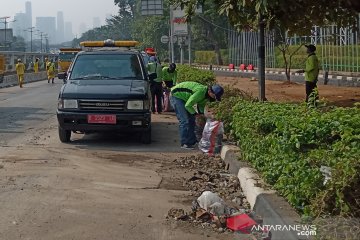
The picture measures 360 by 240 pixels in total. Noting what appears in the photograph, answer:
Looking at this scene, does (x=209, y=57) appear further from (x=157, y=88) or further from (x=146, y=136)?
(x=146, y=136)

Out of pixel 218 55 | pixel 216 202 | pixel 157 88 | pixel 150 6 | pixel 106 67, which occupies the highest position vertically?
pixel 150 6

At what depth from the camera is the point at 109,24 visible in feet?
353

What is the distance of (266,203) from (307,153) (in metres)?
0.75

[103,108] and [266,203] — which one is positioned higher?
[103,108]

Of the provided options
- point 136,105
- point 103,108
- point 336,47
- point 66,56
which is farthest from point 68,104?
point 66,56

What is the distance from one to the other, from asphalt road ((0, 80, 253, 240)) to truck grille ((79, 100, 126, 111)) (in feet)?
2.29

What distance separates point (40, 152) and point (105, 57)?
278 cm

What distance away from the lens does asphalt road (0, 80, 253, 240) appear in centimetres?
511

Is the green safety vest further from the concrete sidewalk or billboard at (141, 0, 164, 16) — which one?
billboard at (141, 0, 164, 16)

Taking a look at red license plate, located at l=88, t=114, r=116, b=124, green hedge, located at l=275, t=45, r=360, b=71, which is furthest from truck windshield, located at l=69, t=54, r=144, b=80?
green hedge, located at l=275, t=45, r=360, b=71

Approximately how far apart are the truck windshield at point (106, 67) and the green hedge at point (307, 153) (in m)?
3.59

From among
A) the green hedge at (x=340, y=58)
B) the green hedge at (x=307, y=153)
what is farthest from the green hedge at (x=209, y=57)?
the green hedge at (x=307, y=153)

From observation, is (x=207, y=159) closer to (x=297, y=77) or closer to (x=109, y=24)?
(x=297, y=77)

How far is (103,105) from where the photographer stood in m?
9.80
